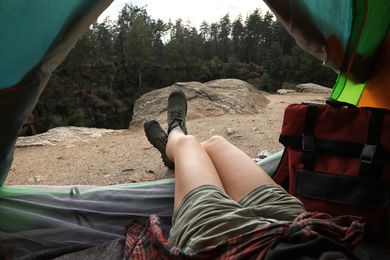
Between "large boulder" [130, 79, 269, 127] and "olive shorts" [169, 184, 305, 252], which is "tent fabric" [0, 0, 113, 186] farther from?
"large boulder" [130, 79, 269, 127]

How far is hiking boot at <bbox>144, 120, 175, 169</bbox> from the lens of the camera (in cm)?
194

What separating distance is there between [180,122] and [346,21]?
1105mm

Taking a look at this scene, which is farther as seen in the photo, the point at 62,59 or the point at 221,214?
the point at 62,59

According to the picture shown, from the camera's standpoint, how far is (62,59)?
1062 mm

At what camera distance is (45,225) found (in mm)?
1173

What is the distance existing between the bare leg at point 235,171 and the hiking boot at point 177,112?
2.38 ft

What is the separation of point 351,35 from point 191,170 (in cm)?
103

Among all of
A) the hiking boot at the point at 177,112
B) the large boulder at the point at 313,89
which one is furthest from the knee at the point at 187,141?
the large boulder at the point at 313,89

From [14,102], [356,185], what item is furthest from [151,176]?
[356,185]

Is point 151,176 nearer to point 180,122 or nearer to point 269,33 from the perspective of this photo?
point 180,122

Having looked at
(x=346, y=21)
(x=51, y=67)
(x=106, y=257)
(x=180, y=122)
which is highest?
(x=346, y=21)

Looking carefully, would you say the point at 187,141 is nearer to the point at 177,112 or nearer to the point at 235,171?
the point at 235,171

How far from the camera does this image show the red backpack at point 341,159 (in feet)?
3.20

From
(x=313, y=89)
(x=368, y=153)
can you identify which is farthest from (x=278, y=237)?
(x=313, y=89)
